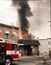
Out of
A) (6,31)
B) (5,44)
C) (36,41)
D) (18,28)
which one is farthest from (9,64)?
(36,41)

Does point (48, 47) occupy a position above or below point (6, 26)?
below

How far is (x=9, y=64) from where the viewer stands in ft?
73.9

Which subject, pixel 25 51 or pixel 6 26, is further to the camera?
pixel 25 51

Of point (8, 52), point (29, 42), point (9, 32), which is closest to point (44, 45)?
point (29, 42)

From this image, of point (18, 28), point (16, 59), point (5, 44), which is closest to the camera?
point (5, 44)

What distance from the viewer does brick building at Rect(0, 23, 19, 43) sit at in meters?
42.8

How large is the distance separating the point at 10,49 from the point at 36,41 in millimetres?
29099

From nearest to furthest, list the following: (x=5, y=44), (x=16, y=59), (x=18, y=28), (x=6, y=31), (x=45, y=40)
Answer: (x=5, y=44)
(x=16, y=59)
(x=6, y=31)
(x=18, y=28)
(x=45, y=40)

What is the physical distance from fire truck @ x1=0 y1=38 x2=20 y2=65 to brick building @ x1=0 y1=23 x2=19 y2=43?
64.6 feet

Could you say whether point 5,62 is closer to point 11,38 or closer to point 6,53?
point 6,53

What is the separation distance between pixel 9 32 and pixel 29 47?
7.32 m

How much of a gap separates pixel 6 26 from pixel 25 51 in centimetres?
810

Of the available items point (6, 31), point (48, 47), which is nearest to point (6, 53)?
point (6, 31)

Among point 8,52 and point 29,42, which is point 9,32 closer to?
point 29,42
